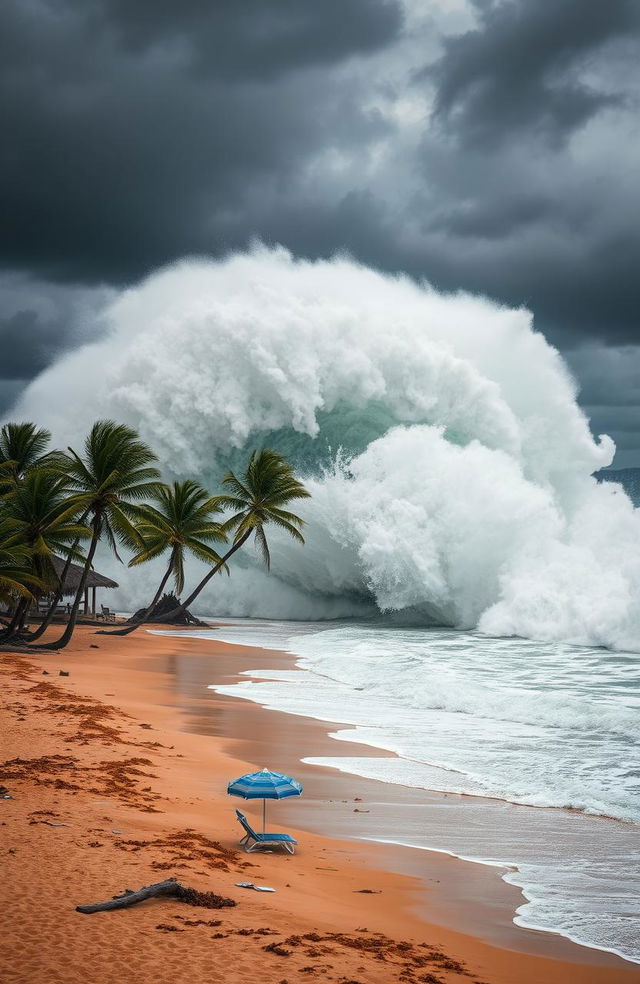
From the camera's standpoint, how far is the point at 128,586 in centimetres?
4128

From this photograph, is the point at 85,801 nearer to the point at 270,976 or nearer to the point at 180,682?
the point at 270,976

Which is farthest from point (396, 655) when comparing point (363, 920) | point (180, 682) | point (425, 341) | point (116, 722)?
point (425, 341)

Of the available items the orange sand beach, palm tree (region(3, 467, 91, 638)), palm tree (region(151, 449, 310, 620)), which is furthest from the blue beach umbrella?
palm tree (region(151, 449, 310, 620))

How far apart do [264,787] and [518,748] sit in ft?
17.4

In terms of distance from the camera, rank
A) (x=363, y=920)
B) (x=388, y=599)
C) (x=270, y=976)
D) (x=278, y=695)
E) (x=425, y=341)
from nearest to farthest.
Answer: (x=270, y=976) → (x=363, y=920) → (x=278, y=695) → (x=388, y=599) → (x=425, y=341)

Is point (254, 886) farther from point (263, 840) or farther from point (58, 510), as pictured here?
point (58, 510)

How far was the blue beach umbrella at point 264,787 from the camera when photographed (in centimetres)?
672

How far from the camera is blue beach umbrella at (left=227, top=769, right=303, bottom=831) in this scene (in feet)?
22.0

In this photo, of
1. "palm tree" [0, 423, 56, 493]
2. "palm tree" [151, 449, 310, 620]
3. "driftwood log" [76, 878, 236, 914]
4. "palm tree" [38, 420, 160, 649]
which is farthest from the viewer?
"palm tree" [151, 449, 310, 620]

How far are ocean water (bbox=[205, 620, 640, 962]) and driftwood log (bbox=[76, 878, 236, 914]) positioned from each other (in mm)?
1950

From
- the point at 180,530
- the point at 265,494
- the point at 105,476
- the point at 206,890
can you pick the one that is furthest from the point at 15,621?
the point at 206,890

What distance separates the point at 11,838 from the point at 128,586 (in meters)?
36.2

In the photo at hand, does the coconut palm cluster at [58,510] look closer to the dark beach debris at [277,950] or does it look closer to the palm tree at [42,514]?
the palm tree at [42,514]

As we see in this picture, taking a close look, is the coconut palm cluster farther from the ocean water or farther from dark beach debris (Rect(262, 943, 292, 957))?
dark beach debris (Rect(262, 943, 292, 957))
